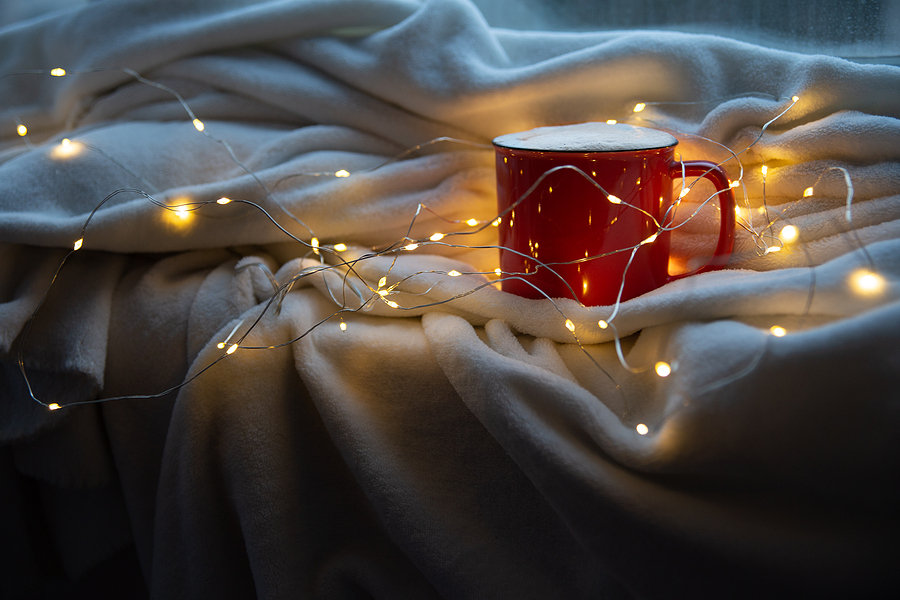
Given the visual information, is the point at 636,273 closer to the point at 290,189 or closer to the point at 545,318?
the point at 545,318

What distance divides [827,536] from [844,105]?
399 mm

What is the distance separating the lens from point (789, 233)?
49cm

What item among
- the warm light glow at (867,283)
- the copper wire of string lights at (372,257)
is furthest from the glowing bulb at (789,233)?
→ the warm light glow at (867,283)

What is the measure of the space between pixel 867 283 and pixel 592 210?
19cm

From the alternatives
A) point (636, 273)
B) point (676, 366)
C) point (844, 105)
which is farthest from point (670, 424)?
point (844, 105)

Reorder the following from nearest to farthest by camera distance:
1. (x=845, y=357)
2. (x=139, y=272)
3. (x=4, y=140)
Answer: (x=845, y=357)
(x=139, y=272)
(x=4, y=140)

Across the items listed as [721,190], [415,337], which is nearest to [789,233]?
[721,190]

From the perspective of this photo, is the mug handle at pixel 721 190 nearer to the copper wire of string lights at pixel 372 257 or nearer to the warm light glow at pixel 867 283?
the copper wire of string lights at pixel 372 257

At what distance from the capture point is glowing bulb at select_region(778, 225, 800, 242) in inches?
19.1

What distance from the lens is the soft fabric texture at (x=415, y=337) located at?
0.35 meters

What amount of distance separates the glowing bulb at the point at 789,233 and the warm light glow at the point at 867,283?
0.12 meters

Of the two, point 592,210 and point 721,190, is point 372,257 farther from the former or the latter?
point 721,190

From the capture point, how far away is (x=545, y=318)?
0.47 m

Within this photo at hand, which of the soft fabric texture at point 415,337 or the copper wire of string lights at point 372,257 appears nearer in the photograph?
the soft fabric texture at point 415,337
